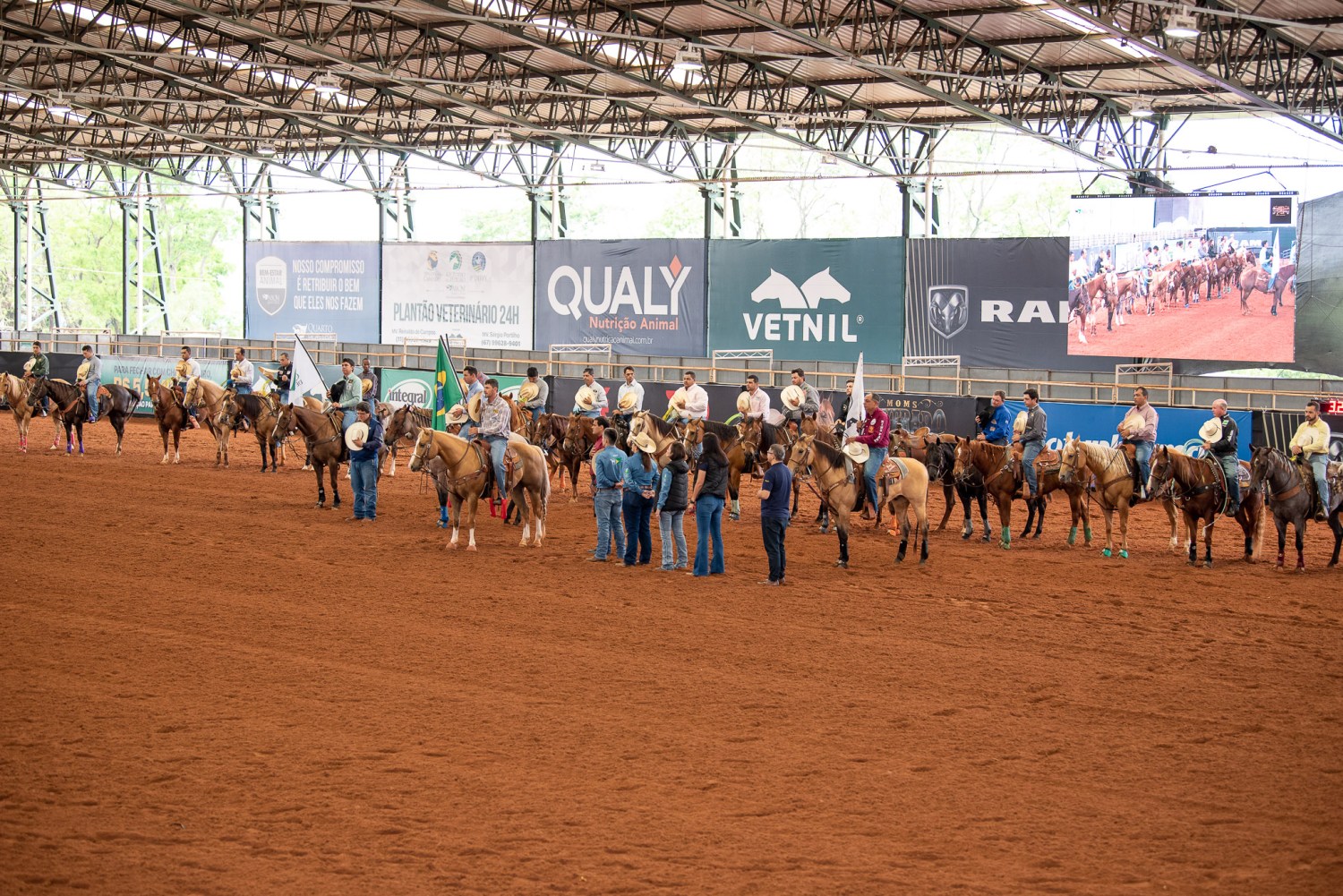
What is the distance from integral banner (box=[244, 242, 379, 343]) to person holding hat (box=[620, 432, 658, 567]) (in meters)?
27.3

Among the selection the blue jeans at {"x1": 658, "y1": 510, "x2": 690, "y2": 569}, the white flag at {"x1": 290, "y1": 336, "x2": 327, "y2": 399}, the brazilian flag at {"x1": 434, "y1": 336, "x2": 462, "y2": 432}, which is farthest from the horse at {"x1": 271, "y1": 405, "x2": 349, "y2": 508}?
the blue jeans at {"x1": 658, "y1": 510, "x2": 690, "y2": 569}

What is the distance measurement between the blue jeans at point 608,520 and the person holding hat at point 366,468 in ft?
13.9

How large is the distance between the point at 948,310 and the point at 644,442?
759 inches

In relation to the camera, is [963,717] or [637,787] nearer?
[637,787]

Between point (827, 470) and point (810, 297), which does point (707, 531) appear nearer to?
point (827, 470)

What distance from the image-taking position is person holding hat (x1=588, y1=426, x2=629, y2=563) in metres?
14.9

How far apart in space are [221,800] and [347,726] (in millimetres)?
1456

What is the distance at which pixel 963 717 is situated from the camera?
9.12 metres

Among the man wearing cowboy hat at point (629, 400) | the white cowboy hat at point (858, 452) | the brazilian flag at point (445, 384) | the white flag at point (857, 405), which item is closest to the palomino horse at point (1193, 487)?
the white cowboy hat at point (858, 452)

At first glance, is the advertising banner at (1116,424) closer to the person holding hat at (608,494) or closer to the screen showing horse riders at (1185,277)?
the screen showing horse riders at (1185,277)

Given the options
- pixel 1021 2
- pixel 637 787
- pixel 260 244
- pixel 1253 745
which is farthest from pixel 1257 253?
pixel 260 244

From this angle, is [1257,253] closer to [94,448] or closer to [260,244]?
[94,448]

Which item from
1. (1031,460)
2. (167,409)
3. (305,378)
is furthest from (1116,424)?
(167,409)

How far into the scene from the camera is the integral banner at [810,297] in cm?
3291
